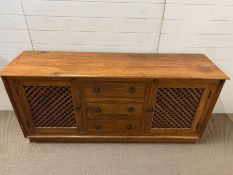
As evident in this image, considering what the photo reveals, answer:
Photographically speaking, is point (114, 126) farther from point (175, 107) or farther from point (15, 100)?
point (15, 100)

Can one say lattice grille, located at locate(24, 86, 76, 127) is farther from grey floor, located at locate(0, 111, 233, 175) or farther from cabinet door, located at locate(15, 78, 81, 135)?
grey floor, located at locate(0, 111, 233, 175)

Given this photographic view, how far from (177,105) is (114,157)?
0.67 meters

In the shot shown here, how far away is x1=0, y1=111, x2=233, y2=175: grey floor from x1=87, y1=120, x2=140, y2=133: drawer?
0.16m

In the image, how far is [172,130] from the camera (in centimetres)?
156

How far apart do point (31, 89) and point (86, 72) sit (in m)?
0.43

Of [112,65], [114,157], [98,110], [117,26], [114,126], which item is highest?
[117,26]

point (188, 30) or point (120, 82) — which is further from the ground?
point (188, 30)

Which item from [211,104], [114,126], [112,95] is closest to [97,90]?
[112,95]

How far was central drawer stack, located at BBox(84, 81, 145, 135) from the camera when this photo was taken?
1.30m

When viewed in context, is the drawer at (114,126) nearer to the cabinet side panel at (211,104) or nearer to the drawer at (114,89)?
the drawer at (114,89)

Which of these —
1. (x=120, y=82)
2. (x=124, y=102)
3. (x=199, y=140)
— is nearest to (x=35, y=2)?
(x=120, y=82)

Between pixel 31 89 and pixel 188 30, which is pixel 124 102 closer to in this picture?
pixel 31 89

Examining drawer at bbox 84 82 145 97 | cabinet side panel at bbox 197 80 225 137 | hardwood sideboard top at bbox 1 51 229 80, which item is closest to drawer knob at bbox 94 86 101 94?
drawer at bbox 84 82 145 97

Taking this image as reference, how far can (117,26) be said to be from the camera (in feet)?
4.99
